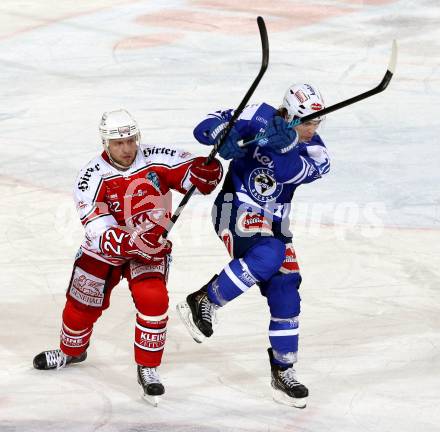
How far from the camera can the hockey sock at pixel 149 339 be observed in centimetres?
591

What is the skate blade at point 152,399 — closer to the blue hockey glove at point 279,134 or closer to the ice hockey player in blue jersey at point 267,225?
the ice hockey player in blue jersey at point 267,225

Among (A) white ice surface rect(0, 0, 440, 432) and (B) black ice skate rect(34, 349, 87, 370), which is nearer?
(A) white ice surface rect(0, 0, 440, 432)

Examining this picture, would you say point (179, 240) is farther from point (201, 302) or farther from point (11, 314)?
point (201, 302)

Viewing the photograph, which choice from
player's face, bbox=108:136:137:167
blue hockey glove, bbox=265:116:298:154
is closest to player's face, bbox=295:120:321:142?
blue hockey glove, bbox=265:116:298:154

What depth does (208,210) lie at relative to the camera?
334 inches

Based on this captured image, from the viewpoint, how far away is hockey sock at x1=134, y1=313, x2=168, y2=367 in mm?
5910

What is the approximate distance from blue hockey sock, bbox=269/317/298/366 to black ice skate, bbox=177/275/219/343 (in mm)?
306

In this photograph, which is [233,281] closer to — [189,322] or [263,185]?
[189,322]

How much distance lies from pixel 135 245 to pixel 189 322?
50 cm

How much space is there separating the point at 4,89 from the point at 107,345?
5.14 meters

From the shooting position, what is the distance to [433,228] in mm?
8172

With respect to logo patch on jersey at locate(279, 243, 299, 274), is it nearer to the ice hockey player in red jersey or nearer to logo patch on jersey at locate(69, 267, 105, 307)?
the ice hockey player in red jersey

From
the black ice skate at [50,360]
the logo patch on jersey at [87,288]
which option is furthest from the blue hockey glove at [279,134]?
the black ice skate at [50,360]

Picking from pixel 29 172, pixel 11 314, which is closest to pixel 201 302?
pixel 11 314
